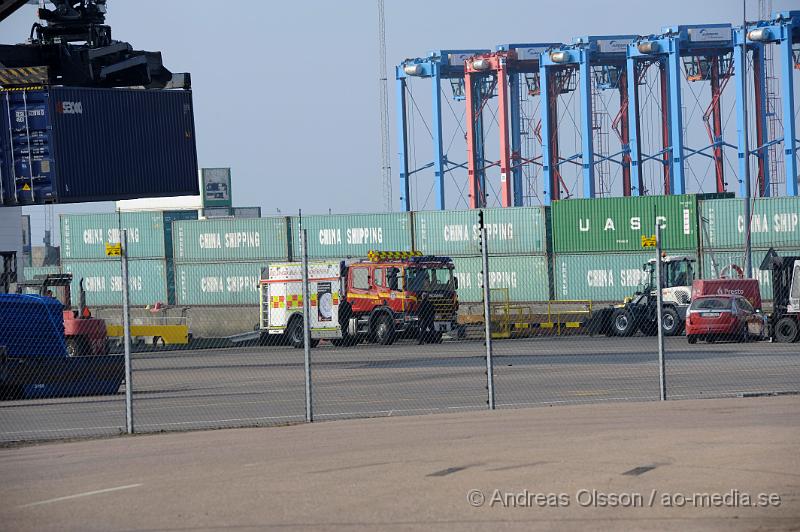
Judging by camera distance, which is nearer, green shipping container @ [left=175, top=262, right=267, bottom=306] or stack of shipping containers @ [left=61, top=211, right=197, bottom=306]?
green shipping container @ [left=175, top=262, right=267, bottom=306]

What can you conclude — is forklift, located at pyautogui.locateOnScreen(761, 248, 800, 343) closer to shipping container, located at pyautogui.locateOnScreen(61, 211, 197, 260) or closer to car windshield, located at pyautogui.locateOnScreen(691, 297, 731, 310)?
car windshield, located at pyautogui.locateOnScreen(691, 297, 731, 310)

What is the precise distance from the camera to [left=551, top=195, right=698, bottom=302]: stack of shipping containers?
147ft

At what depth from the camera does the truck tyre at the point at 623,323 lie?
36.3 m

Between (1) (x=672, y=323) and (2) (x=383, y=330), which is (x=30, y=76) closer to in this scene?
(2) (x=383, y=330)

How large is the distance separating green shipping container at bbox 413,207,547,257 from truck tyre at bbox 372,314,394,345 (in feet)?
44.8

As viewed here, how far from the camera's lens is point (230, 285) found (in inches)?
2136

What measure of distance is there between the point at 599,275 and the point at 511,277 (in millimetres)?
3881

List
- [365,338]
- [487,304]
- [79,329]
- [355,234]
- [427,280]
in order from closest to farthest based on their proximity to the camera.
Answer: [487,304] < [79,329] < [365,338] < [427,280] < [355,234]

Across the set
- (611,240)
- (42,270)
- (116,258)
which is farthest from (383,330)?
(42,270)

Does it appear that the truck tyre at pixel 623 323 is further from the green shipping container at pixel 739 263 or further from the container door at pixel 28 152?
the container door at pixel 28 152

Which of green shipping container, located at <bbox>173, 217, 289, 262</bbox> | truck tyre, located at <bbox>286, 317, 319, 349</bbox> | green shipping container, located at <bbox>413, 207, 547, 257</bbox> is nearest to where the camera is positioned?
truck tyre, located at <bbox>286, 317, 319, 349</bbox>

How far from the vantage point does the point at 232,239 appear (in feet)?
180

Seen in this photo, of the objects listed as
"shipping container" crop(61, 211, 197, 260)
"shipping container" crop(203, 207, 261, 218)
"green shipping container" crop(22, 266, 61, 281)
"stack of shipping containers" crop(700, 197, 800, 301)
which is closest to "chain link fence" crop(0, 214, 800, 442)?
"shipping container" crop(61, 211, 197, 260)

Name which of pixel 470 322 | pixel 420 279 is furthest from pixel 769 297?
pixel 420 279
